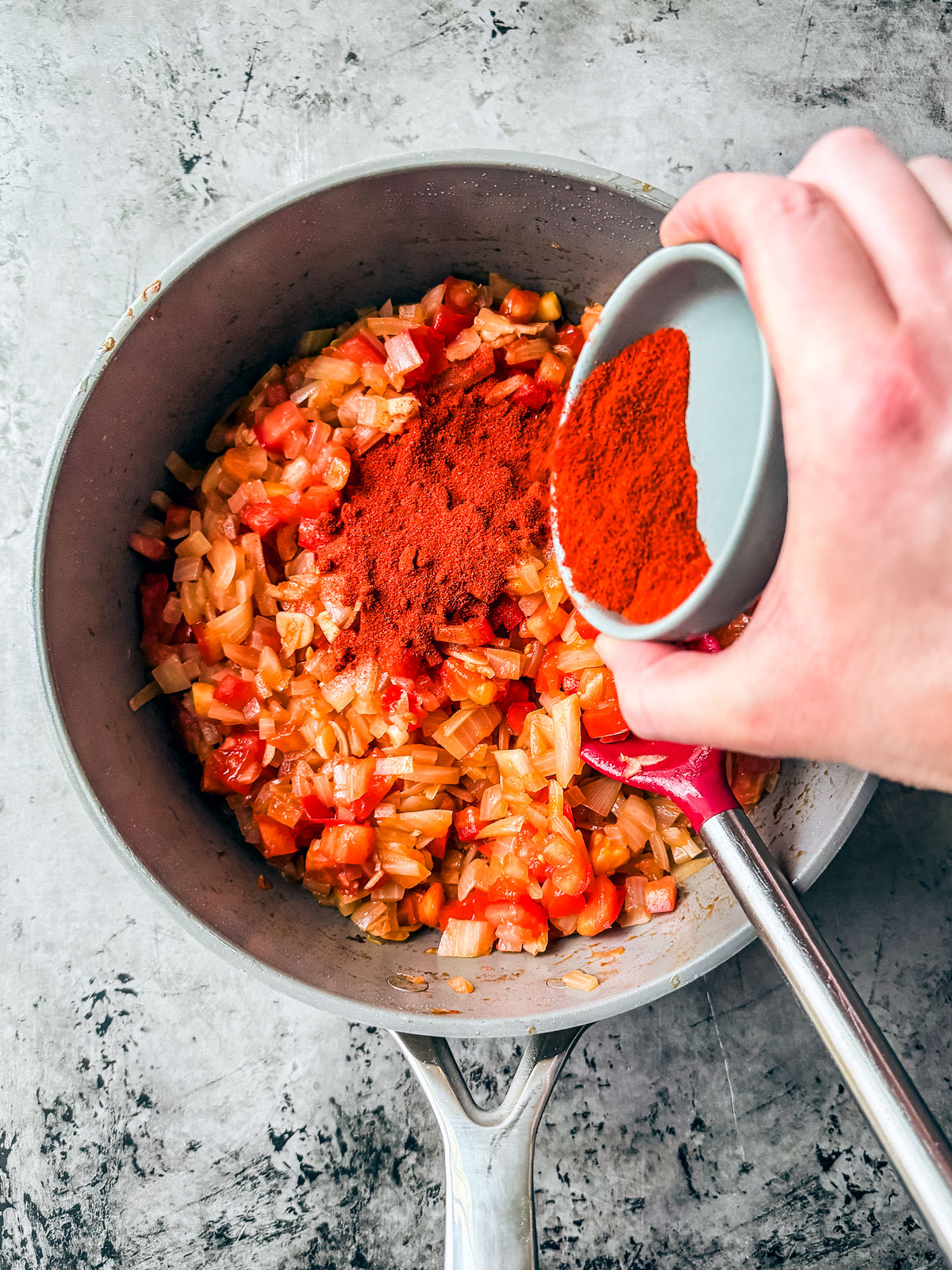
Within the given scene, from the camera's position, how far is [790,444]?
0.89 meters

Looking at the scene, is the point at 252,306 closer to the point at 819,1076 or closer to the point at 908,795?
the point at 908,795

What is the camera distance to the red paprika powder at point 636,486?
1115mm

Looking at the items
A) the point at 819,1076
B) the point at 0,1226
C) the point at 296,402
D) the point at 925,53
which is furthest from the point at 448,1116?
the point at 925,53

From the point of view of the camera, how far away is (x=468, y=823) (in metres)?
1.57

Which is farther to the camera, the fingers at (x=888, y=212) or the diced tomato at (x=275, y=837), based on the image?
the diced tomato at (x=275, y=837)

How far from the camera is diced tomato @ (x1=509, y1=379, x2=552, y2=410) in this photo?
4.97 feet

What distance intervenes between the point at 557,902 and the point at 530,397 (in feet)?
2.95

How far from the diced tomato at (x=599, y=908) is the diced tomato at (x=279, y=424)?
1010mm

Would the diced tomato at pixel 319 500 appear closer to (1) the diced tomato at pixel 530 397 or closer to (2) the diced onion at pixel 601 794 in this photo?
(1) the diced tomato at pixel 530 397

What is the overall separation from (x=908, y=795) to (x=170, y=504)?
1.61m

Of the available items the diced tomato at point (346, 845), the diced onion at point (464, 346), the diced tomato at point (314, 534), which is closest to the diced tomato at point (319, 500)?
the diced tomato at point (314, 534)

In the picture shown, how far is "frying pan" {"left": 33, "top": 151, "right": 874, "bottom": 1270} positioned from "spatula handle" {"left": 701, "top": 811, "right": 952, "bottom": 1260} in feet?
0.23

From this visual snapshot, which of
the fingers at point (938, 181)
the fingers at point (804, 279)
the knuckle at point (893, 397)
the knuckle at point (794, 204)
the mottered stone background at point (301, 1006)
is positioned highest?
the fingers at point (938, 181)

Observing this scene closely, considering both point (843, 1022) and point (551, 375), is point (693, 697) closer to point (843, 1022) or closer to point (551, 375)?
point (843, 1022)
